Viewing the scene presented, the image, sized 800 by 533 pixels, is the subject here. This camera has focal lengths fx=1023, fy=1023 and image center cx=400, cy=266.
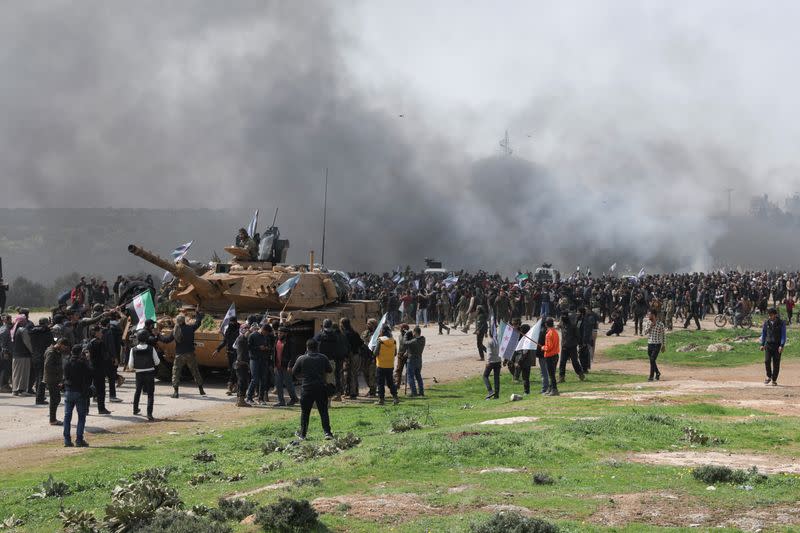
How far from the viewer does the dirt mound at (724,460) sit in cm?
1185

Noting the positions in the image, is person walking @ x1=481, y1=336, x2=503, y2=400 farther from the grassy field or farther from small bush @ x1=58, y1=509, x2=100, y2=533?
small bush @ x1=58, y1=509, x2=100, y2=533

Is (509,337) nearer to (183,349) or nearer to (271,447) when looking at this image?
(183,349)

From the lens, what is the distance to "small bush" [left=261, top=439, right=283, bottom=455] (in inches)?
560

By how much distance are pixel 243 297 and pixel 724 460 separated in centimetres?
1503

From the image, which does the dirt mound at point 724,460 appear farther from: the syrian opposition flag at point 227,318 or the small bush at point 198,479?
the syrian opposition flag at point 227,318

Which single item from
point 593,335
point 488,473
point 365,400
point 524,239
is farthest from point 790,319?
point 524,239

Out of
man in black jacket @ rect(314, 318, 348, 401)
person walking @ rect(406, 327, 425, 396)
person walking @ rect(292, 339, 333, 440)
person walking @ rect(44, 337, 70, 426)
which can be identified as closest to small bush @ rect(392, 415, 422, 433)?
person walking @ rect(292, 339, 333, 440)

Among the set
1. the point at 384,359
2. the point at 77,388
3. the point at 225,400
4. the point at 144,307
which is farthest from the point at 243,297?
the point at 77,388

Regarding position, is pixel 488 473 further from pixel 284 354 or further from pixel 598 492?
pixel 284 354

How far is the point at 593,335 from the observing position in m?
27.3

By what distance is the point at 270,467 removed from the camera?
12.7 metres

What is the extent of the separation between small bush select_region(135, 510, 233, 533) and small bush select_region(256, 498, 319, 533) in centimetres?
33

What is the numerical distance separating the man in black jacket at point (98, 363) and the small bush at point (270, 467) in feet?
21.8

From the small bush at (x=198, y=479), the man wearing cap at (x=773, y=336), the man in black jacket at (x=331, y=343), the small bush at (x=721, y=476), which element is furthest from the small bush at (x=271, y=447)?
the man wearing cap at (x=773, y=336)
